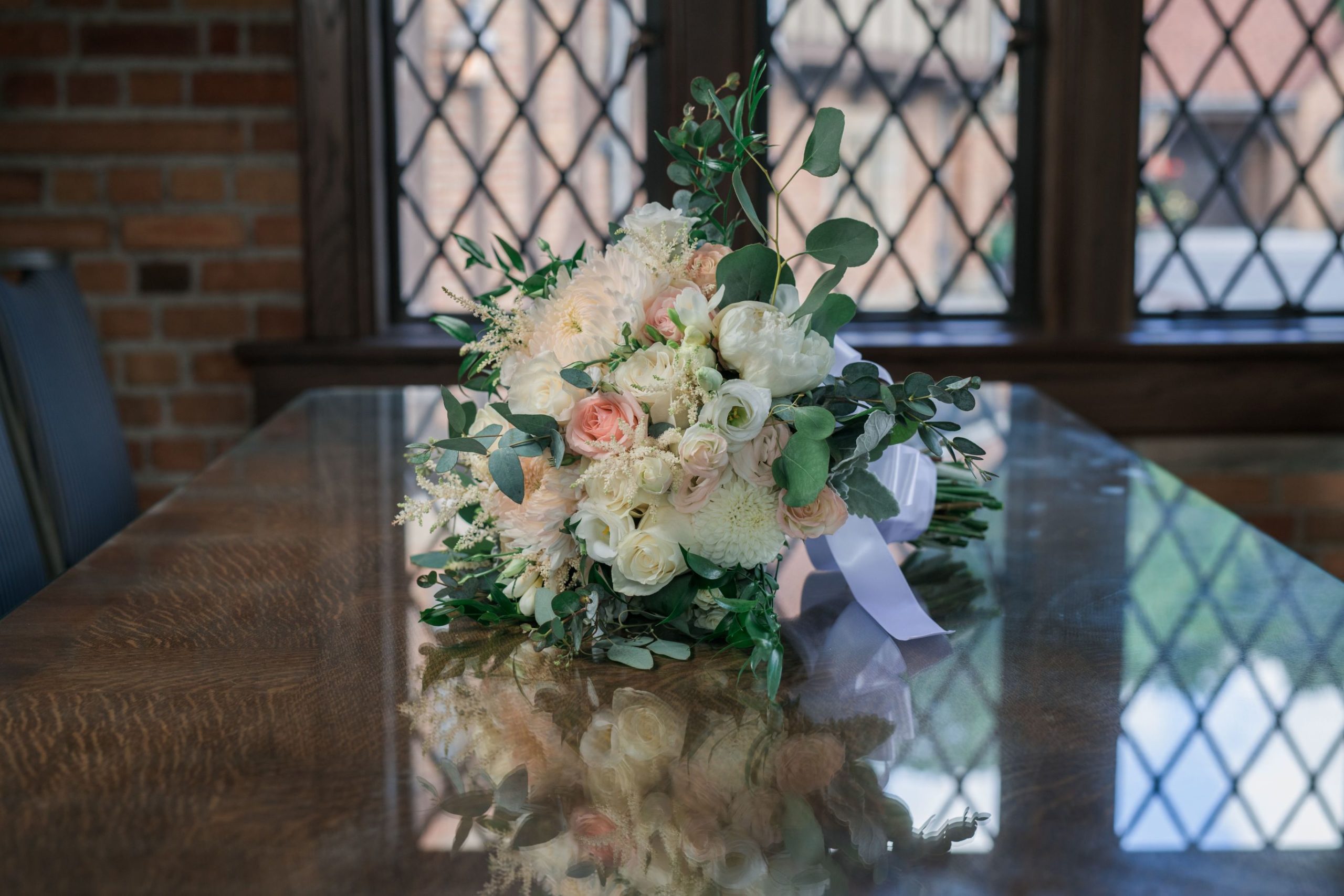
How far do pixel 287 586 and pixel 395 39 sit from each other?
6.66 feet

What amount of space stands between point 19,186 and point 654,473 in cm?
236

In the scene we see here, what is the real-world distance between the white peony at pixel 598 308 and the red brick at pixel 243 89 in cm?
201

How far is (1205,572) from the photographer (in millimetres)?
1057

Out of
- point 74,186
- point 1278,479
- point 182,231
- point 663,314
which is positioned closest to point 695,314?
point 663,314

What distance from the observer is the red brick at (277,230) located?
2.68 m

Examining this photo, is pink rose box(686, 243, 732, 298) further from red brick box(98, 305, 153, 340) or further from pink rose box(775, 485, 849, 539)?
red brick box(98, 305, 153, 340)

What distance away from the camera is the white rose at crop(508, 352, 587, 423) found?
825 millimetres

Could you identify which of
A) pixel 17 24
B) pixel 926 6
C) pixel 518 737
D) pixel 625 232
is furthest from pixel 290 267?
pixel 518 737

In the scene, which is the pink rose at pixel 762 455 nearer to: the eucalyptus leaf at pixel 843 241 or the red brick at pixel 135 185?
the eucalyptus leaf at pixel 843 241

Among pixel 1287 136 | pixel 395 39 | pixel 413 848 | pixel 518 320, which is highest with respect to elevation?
pixel 395 39

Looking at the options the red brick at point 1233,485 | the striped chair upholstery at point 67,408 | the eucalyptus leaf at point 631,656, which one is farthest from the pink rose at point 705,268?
the red brick at point 1233,485

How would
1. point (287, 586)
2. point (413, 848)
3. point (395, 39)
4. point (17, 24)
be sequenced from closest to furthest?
1. point (413, 848)
2. point (287, 586)
3. point (17, 24)
4. point (395, 39)

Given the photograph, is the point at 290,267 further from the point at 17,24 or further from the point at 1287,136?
the point at 1287,136

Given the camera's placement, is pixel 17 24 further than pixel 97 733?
Yes
